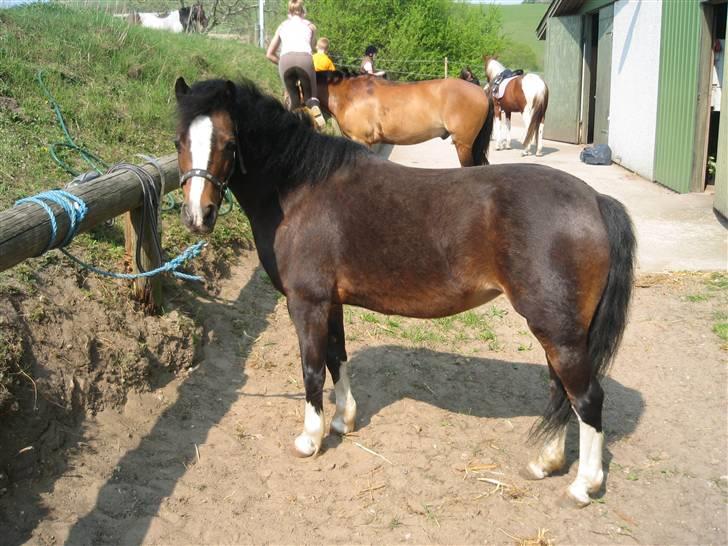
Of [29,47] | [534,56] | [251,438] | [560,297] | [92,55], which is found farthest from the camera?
[534,56]

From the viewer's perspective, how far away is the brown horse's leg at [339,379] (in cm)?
403

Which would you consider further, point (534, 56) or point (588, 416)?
point (534, 56)

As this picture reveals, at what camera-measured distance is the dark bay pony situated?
10.1 feet

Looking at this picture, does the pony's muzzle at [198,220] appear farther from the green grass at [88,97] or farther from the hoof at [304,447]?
the hoof at [304,447]

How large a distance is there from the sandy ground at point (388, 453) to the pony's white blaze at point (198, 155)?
142cm

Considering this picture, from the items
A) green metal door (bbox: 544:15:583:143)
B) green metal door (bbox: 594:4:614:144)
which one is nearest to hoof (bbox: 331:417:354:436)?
green metal door (bbox: 594:4:614:144)

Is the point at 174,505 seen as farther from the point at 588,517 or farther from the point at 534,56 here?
the point at 534,56

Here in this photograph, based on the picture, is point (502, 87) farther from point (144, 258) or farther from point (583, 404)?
point (583, 404)

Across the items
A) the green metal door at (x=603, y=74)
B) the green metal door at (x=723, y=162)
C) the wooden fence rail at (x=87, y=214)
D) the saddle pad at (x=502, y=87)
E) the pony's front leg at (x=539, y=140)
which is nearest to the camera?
the wooden fence rail at (x=87, y=214)

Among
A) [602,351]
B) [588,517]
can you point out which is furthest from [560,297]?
[588,517]

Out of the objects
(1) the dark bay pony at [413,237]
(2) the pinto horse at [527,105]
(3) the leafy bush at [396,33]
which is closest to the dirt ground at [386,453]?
(1) the dark bay pony at [413,237]

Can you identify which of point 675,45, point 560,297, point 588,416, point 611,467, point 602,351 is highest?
point 675,45

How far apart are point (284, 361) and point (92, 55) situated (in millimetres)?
5014

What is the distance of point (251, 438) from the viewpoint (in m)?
3.93
